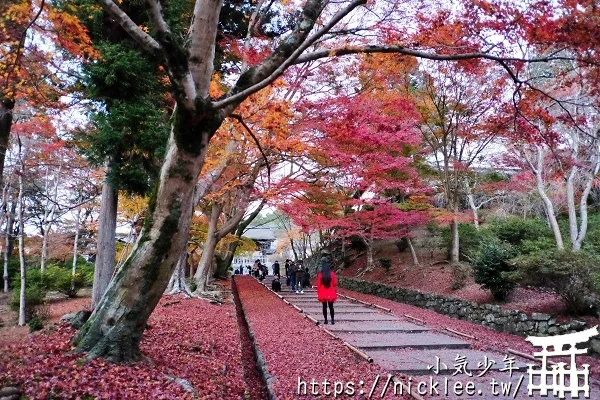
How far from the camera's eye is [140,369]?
488cm

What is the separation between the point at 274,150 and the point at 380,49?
747cm

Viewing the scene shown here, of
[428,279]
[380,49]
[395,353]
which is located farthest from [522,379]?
[428,279]

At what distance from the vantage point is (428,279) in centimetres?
1653

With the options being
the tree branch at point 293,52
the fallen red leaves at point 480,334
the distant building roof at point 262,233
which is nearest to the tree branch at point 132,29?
the tree branch at point 293,52

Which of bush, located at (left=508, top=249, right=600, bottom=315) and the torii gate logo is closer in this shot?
the torii gate logo

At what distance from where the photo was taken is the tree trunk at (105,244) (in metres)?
8.11

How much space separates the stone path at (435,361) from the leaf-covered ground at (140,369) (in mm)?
2266

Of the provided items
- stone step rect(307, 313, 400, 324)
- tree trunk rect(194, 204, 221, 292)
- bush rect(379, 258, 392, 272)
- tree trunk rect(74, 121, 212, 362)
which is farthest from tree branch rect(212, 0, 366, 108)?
bush rect(379, 258, 392, 272)

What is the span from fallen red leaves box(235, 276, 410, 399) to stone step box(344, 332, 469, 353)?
51 cm

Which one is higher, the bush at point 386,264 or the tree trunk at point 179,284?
the bush at point 386,264

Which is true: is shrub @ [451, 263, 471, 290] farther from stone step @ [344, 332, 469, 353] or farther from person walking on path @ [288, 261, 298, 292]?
person walking on path @ [288, 261, 298, 292]

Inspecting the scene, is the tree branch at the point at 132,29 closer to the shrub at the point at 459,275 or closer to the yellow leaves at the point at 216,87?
the yellow leaves at the point at 216,87

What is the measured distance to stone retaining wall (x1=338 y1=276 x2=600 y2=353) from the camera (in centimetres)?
895

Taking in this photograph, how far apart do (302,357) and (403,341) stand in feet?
8.01
